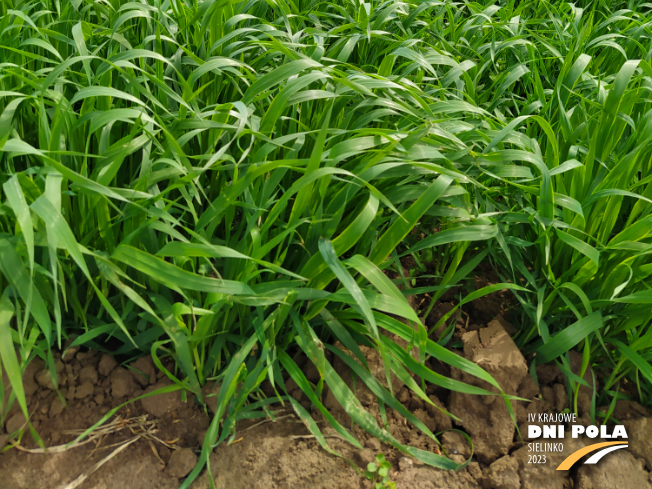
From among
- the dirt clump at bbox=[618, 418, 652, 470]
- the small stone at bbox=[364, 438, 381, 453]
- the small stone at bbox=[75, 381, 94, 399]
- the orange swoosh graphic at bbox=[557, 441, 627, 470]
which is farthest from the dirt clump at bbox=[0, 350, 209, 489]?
the dirt clump at bbox=[618, 418, 652, 470]

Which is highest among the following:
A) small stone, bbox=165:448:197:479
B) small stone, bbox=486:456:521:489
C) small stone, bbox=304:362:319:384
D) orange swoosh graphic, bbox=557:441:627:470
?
small stone, bbox=304:362:319:384

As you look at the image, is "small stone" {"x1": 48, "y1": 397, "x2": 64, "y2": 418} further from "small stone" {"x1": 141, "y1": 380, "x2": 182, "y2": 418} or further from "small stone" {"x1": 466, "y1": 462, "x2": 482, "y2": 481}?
"small stone" {"x1": 466, "y1": 462, "x2": 482, "y2": 481}

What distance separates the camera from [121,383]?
3.53ft

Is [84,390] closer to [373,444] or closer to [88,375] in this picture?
[88,375]

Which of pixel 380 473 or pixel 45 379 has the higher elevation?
pixel 45 379

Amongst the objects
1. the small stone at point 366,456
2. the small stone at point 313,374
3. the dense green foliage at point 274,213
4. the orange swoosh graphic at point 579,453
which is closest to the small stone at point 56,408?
the dense green foliage at point 274,213

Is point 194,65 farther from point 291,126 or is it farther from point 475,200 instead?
point 475,200

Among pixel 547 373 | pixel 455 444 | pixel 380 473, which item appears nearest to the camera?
pixel 380 473

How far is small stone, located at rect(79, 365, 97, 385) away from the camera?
3.53 feet

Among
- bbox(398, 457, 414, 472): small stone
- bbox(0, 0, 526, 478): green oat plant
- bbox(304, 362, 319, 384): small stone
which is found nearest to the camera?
bbox(0, 0, 526, 478): green oat plant

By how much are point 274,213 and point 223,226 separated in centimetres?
30

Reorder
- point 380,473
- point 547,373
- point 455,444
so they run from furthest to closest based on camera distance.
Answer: point 547,373 < point 455,444 < point 380,473

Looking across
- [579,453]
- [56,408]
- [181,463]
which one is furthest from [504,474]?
[56,408]

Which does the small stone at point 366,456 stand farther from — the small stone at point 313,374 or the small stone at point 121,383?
the small stone at point 121,383
